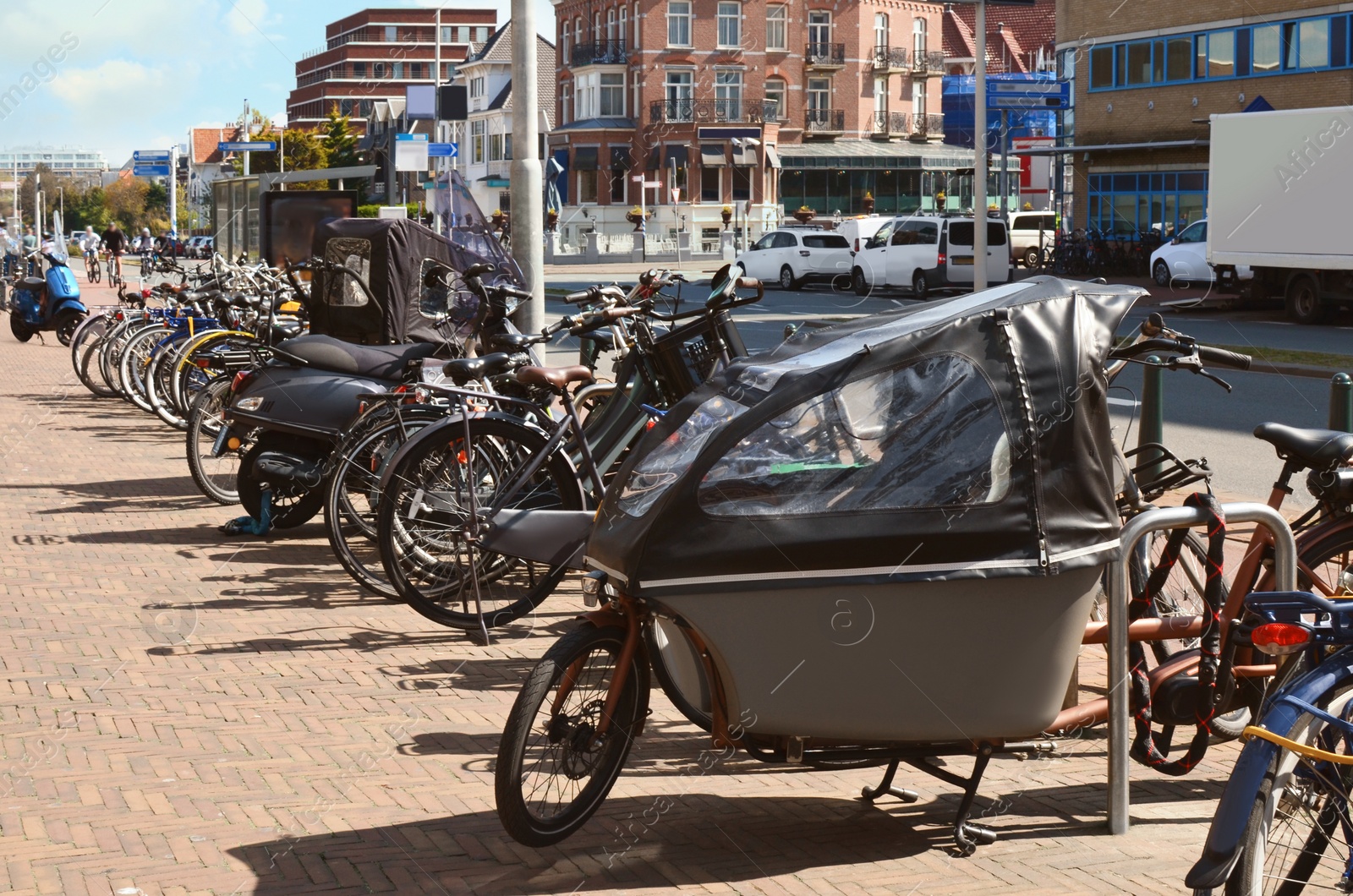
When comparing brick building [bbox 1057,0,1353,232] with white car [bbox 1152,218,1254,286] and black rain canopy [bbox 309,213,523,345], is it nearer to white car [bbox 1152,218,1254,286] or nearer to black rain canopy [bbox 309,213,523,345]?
white car [bbox 1152,218,1254,286]

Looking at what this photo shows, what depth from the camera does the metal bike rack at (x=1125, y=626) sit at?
168 inches

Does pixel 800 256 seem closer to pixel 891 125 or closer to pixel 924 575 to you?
pixel 924 575

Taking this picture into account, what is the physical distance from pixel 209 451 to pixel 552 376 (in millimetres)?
4333

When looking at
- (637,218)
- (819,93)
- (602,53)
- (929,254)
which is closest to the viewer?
(929,254)

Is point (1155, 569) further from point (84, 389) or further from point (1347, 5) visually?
point (1347, 5)

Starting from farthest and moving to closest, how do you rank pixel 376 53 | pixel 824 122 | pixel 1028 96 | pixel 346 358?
pixel 376 53
pixel 824 122
pixel 1028 96
pixel 346 358

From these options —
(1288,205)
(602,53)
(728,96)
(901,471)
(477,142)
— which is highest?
(602,53)

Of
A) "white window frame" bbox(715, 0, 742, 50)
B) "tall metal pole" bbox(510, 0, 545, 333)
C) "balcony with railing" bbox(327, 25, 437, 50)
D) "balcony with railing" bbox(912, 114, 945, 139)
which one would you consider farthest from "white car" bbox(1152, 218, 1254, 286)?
"balcony with railing" bbox(327, 25, 437, 50)

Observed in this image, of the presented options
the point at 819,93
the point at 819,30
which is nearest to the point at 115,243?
the point at 819,30

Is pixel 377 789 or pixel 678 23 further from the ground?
pixel 678 23

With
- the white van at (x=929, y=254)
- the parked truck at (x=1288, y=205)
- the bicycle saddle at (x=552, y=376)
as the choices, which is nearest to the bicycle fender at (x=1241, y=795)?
the bicycle saddle at (x=552, y=376)

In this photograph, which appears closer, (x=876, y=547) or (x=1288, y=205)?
(x=876, y=547)

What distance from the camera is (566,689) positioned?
13.6 feet

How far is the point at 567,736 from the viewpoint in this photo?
13.7ft
